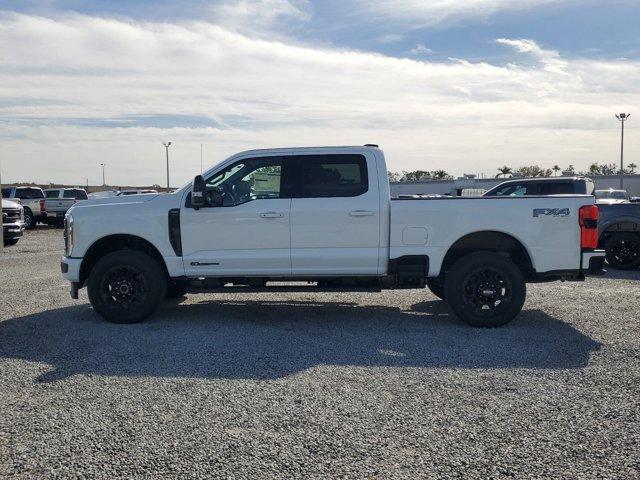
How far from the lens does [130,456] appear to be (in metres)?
4.08

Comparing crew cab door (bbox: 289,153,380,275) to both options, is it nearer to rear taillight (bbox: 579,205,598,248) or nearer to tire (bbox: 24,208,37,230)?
rear taillight (bbox: 579,205,598,248)

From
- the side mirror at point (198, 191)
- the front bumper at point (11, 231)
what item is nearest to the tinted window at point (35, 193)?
the front bumper at point (11, 231)

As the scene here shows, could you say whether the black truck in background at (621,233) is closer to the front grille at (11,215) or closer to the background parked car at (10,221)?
the background parked car at (10,221)

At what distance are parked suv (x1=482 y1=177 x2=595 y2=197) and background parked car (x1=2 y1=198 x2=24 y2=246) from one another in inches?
556

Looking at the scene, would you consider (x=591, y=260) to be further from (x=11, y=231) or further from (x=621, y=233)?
(x=11, y=231)

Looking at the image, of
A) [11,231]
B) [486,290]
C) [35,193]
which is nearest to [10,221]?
[11,231]

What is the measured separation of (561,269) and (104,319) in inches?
227

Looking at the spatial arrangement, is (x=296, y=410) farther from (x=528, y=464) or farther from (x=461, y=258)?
(x=461, y=258)

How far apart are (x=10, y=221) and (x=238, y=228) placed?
14.6 meters

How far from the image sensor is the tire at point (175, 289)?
849cm

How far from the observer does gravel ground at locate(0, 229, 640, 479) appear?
4016 mm

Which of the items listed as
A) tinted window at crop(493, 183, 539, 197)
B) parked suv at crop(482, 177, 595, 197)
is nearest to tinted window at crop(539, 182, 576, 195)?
parked suv at crop(482, 177, 595, 197)

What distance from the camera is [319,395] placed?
525cm

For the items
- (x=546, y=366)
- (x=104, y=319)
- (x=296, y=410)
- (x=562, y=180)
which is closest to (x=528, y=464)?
(x=296, y=410)
